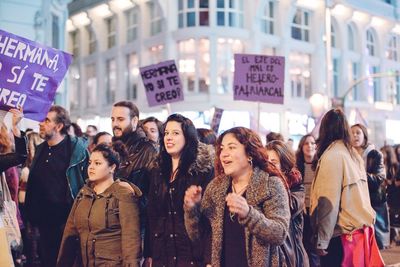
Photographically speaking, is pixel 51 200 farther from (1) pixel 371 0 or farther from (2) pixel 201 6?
(1) pixel 371 0

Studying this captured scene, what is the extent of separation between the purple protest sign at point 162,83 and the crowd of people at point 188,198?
402 cm

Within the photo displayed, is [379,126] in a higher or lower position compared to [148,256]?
higher

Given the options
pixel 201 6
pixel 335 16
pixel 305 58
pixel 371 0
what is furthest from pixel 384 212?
pixel 371 0

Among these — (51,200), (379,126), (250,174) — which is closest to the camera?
(250,174)

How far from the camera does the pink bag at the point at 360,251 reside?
524cm

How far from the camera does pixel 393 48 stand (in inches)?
1713

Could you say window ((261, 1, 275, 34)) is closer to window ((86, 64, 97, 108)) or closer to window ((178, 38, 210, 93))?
window ((178, 38, 210, 93))

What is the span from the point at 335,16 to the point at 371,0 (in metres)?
3.69

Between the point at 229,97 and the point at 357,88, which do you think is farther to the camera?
the point at 357,88

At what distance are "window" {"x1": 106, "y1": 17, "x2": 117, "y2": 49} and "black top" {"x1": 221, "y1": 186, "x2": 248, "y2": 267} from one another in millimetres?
34628

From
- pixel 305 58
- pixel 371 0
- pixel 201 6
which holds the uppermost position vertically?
pixel 371 0

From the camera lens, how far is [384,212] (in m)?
8.59

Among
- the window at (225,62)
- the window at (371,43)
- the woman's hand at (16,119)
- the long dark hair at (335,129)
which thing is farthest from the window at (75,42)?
the long dark hair at (335,129)

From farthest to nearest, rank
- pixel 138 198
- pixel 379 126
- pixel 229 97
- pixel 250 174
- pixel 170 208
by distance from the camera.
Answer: pixel 379 126 < pixel 229 97 < pixel 138 198 < pixel 170 208 < pixel 250 174
